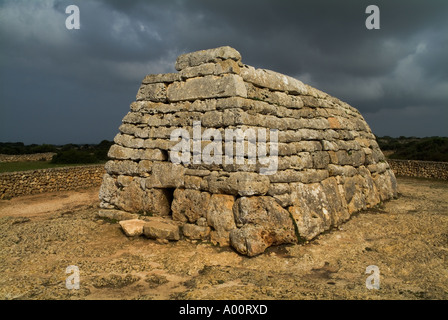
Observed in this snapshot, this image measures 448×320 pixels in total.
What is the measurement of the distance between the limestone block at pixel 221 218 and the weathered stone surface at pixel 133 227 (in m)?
1.64

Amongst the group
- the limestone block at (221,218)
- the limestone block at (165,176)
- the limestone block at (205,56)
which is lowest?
the limestone block at (221,218)

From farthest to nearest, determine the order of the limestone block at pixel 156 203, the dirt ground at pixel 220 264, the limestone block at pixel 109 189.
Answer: the limestone block at pixel 109 189 < the limestone block at pixel 156 203 < the dirt ground at pixel 220 264

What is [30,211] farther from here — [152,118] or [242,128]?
[242,128]

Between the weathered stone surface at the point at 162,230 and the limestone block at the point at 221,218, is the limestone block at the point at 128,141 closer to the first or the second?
the weathered stone surface at the point at 162,230

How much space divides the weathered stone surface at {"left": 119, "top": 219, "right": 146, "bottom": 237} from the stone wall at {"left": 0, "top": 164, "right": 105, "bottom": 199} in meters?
9.31

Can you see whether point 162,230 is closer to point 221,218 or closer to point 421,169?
point 221,218

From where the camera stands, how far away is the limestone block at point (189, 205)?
6.32m

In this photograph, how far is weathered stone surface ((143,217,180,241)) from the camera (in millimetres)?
6152

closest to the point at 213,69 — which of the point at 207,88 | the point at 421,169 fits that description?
the point at 207,88

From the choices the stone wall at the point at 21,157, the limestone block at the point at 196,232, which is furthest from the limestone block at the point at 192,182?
the stone wall at the point at 21,157

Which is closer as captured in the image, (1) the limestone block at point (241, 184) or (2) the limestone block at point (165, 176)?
(1) the limestone block at point (241, 184)

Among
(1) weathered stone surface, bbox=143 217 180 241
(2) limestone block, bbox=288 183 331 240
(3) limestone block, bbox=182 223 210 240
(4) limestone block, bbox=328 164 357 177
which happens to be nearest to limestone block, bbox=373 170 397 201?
(4) limestone block, bbox=328 164 357 177

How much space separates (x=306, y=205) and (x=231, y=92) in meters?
3.03

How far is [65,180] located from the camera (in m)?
14.9
